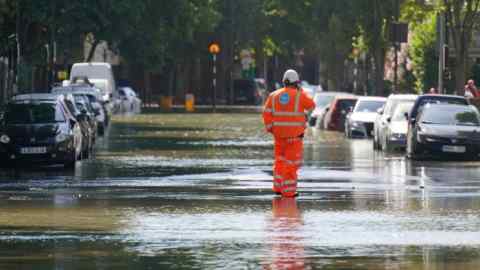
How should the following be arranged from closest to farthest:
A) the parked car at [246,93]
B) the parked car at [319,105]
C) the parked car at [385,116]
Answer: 1. the parked car at [385,116]
2. the parked car at [319,105]
3. the parked car at [246,93]

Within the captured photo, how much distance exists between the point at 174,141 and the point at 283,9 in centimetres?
5546

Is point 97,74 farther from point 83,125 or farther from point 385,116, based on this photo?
point 83,125

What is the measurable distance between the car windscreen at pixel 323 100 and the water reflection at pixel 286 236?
43.0 metres

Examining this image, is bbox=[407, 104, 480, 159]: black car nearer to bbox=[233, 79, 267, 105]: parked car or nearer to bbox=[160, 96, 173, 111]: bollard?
bbox=[160, 96, 173, 111]: bollard

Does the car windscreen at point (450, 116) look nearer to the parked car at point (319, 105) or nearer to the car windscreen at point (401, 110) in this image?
the car windscreen at point (401, 110)

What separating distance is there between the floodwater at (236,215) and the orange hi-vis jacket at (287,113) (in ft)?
3.21

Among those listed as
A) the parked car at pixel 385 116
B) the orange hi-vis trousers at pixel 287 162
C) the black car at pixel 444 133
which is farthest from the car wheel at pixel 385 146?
the orange hi-vis trousers at pixel 287 162

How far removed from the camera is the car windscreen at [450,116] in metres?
36.9

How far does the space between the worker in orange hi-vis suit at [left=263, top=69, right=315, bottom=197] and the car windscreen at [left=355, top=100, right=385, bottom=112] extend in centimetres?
2944

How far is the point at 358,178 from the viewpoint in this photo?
2817cm

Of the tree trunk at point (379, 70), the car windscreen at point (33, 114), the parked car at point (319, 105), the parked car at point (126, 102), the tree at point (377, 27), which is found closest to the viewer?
the car windscreen at point (33, 114)

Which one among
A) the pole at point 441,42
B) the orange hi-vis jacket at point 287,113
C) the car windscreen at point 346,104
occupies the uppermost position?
the pole at point 441,42

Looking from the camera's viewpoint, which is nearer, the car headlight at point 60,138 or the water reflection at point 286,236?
the water reflection at point 286,236

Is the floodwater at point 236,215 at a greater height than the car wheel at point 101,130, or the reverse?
the floodwater at point 236,215
